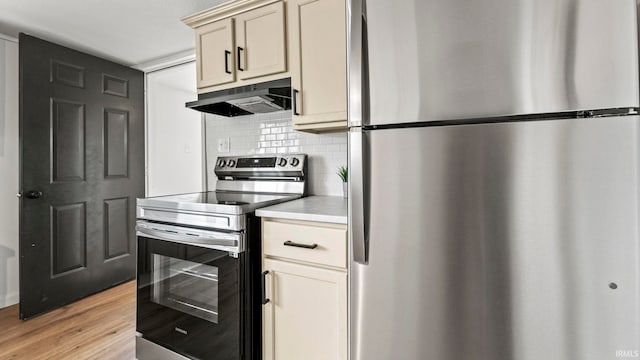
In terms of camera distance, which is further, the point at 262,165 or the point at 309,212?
the point at 262,165

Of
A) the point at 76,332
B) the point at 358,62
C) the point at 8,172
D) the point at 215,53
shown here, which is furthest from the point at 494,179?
the point at 8,172

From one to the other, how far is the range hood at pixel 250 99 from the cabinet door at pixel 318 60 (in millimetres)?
118

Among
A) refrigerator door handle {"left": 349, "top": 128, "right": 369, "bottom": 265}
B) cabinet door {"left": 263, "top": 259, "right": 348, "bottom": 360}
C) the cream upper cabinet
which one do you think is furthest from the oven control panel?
refrigerator door handle {"left": 349, "top": 128, "right": 369, "bottom": 265}

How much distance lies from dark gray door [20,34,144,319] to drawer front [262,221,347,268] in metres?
2.06

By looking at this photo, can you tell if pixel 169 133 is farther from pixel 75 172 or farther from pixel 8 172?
pixel 8 172

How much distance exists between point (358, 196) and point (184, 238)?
3.32 feet

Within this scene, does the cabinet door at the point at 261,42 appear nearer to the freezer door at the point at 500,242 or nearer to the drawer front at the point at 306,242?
the drawer front at the point at 306,242

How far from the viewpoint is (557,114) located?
2.64ft

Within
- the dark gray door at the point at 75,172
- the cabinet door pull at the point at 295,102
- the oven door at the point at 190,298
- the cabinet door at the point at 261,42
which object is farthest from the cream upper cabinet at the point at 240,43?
the dark gray door at the point at 75,172

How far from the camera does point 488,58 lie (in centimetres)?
85

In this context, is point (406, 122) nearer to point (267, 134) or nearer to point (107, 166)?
point (267, 134)

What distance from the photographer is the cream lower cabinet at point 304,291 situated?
4.20 ft

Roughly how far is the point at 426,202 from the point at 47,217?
284 cm

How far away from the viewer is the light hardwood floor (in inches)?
71.6
